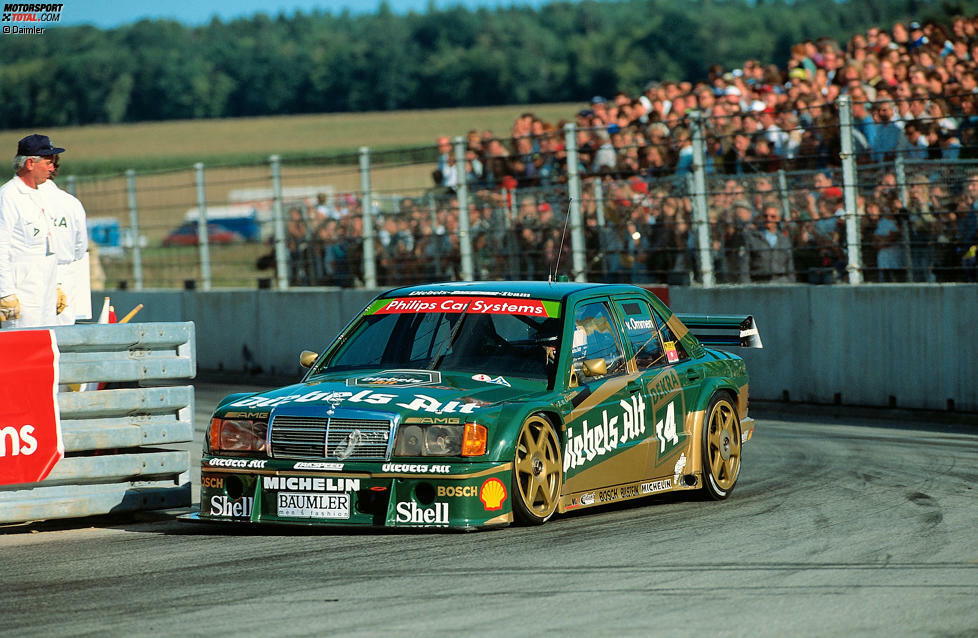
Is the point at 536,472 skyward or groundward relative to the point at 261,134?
groundward

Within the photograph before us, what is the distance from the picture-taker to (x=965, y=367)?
13703 millimetres

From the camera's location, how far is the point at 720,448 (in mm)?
9539

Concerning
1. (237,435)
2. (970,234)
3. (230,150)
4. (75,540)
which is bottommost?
(75,540)

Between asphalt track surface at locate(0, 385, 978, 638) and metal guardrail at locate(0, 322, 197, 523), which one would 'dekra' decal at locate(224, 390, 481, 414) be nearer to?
asphalt track surface at locate(0, 385, 978, 638)

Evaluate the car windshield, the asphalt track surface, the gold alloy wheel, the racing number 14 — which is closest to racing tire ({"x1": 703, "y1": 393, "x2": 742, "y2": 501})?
the gold alloy wheel

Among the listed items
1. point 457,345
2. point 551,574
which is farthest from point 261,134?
point 551,574

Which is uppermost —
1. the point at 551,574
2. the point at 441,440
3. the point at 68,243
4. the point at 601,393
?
the point at 68,243

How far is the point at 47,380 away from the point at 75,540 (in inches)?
35.0

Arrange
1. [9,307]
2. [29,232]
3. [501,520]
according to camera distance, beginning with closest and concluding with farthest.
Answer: [501,520] < [9,307] < [29,232]

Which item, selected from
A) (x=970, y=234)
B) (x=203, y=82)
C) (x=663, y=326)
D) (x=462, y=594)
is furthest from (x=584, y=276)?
(x=203, y=82)

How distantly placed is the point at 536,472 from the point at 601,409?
2.54 feet

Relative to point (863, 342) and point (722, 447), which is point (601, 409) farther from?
point (863, 342)

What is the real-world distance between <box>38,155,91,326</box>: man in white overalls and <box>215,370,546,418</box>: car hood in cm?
235

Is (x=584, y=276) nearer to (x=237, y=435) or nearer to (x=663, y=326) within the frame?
(x=663, y=326)
